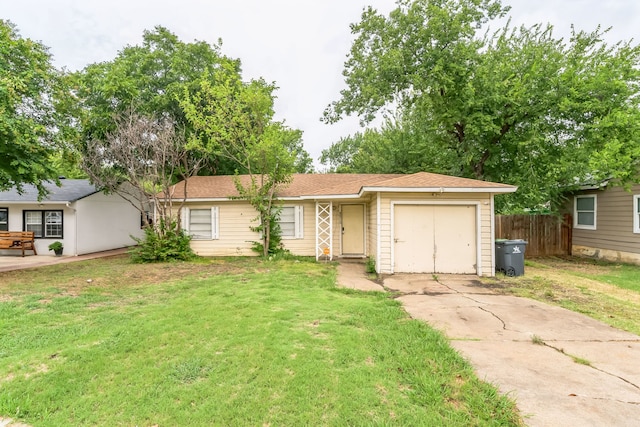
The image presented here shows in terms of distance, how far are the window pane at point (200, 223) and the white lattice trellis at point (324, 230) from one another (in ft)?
14.9

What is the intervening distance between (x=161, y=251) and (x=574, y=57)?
54.7 ft

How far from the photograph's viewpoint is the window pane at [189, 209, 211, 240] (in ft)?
40.2

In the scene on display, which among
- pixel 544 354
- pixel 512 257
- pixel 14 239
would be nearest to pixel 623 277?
pixel 512 257

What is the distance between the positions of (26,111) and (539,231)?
18.2 metres

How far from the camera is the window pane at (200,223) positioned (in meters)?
12.3

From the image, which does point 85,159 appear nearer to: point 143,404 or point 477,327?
point 143,404

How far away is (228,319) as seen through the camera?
14.4ft

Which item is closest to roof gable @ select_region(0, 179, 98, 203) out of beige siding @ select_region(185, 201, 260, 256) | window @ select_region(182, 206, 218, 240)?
window @ select_region(182, 206, 218, 240)

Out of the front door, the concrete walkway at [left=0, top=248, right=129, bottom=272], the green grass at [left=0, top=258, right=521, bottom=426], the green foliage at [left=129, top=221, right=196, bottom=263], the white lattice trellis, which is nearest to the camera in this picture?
the green grass at [left=0, top=258, right=521, bottom=426]

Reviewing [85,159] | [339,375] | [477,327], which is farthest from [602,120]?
[85,159]

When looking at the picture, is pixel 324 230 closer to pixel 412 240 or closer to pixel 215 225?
pixel 412 240

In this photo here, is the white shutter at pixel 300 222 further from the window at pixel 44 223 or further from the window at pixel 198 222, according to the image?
the window at pixel 44 223

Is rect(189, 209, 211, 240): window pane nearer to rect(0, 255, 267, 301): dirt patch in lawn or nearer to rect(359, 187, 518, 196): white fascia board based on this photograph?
rect(0, 255, 267, 301): dirt patch in lawn

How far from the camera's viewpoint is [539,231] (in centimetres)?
1280
